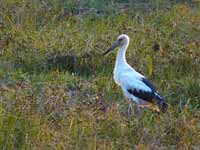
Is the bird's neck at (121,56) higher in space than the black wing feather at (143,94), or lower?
higher

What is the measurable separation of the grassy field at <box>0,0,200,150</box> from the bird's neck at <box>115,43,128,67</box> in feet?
0.88

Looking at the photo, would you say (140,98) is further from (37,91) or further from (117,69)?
(37,91)

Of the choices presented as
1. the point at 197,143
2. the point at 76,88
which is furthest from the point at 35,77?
the point at 197,143

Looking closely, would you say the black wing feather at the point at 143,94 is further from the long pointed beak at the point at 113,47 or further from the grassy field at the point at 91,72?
the long pointed beak at the point at 113,47

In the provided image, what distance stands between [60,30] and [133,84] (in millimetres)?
2628

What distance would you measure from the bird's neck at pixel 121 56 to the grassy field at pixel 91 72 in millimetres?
268

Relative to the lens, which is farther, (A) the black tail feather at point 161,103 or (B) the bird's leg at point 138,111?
(A) the black tail feather at point 161,103

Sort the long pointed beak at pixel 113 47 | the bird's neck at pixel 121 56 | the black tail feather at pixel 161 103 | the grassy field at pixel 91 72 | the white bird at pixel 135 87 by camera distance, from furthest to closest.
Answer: the long pointed beak at pixel 113 47 < the bird's neck at pixel 121 56 < the white bird at pixel 135 87 < the black tail feather at pixel 161 103 < the grassy field at pixel 91 72

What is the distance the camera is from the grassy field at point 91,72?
24.8 ft

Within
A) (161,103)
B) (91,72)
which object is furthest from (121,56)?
(161,103)

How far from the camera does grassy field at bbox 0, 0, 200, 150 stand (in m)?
7.56

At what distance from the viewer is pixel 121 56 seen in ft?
33.3

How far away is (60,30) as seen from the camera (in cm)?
1193

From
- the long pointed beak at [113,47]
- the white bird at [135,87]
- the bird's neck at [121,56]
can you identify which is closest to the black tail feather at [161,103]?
the white bird at [135,87]
